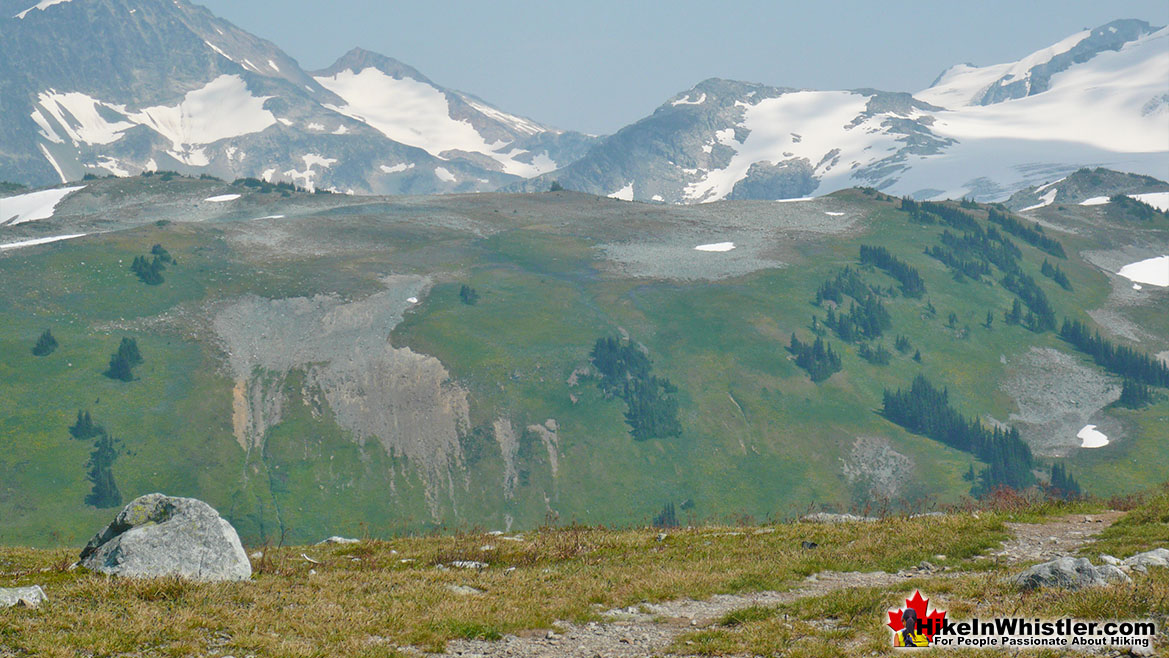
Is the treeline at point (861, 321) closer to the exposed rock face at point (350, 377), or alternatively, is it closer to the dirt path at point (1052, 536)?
the exposed rock face at point (350, 377)

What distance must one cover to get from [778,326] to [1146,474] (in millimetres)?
68636

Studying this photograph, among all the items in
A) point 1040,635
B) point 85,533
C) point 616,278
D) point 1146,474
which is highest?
point 1040,635

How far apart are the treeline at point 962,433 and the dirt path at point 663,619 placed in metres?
126

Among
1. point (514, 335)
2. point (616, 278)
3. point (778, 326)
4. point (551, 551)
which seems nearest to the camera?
point (551, 551)

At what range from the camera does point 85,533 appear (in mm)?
105062

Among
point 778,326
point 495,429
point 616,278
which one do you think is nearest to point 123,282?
point 495,429

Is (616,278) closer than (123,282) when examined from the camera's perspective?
No

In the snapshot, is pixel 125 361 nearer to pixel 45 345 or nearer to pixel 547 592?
pixel 45 345

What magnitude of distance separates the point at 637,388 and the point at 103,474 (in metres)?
82.4

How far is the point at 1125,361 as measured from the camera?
601 feet

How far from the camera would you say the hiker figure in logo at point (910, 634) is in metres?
14.8

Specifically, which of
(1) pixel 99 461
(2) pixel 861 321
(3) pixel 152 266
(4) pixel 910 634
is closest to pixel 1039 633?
(4) pixel 910 634

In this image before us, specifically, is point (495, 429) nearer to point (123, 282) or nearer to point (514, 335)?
point (514, 335)

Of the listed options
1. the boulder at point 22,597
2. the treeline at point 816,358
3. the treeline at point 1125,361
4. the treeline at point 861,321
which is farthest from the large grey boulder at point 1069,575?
the treeline at point 1125,361
